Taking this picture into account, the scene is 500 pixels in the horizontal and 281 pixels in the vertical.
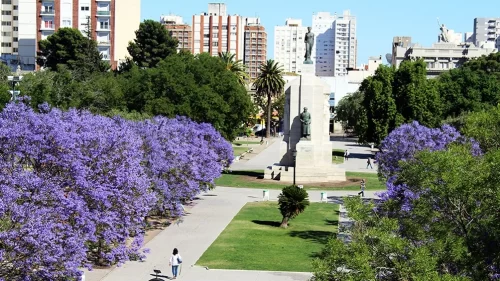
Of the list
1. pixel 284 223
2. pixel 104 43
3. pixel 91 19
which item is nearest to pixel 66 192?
pixel 284 223

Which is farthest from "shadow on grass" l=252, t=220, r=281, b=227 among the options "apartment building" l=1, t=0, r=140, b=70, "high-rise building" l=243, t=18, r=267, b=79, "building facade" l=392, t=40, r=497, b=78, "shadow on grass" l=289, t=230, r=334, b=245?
"high-rise building" l=243, t=18, r=267, b=79

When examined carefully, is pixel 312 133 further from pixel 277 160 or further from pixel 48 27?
pixel 48 27

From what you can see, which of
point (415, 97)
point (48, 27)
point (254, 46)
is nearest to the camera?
point (415, 97)

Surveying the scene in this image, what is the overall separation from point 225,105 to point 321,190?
11.0 metres

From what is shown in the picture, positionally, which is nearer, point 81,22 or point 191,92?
point 191,92

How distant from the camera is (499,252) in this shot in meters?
12.9

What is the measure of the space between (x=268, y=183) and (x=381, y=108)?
19.9m

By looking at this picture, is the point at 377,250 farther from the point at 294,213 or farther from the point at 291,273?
the point at 294,213

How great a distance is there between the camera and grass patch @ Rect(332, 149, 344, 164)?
70.9 metres

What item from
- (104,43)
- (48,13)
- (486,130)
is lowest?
(486,130)

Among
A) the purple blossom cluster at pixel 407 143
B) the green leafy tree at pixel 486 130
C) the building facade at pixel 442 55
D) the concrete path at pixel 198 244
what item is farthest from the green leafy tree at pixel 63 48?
the building facade at pixel 442 55

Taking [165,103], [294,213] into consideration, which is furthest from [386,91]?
[294,213]

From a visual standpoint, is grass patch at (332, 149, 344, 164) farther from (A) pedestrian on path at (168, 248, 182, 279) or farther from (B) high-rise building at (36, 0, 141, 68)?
(A) pedestrian on path at (168, 248, 182, 279)

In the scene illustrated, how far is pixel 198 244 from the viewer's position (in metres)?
29.4
